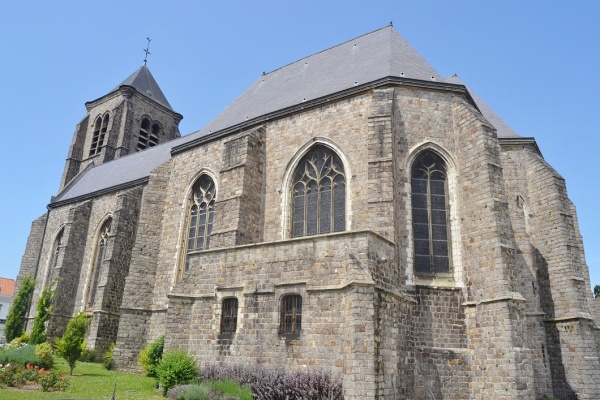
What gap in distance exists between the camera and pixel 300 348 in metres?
10.3

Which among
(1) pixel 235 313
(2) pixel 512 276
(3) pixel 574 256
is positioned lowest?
(1) pixel 235 313

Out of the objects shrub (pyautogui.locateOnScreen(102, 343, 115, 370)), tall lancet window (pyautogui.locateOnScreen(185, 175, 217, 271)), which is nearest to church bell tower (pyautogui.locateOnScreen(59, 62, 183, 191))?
tall lancet window (pyautogui.locateOnScreen(185, 175, 217, 271))

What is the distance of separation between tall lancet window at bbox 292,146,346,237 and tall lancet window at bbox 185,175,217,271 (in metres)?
3.74

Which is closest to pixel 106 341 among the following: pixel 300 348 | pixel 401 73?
pixel 300 348

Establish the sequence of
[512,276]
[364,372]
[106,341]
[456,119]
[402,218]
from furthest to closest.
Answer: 1. [106,341]
2. [456,119]
3. [402,218]
4. [512,276]
5. [364,372]

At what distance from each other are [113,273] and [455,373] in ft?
44.3

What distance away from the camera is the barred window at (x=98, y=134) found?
3312 cm

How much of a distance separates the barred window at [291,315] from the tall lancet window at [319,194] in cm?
329

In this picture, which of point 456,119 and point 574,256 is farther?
point 574,256

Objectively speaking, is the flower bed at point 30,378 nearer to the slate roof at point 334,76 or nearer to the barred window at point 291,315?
the barred window at point 291,315

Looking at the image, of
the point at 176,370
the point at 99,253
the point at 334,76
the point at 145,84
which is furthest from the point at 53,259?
the point at 334,76

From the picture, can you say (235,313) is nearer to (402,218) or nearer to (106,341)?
(402,218)

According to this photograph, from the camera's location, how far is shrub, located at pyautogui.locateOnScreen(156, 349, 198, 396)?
11141 millimetres

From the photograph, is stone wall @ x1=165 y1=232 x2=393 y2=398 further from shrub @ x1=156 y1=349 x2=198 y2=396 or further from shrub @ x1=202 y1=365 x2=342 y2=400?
shrub @ x1=156 y1=349 x2=198 y2=396
